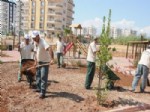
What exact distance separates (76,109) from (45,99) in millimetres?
1001

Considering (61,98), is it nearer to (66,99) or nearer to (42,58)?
(66,99)

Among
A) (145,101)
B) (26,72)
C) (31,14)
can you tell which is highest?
(31,14)

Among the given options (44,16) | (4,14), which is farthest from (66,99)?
(44,16)

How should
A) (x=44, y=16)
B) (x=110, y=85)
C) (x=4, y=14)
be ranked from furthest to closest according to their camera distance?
(x=44, y=16)
(x=110, y=85)
(x=4, y=14)

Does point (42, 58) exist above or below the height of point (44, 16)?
below

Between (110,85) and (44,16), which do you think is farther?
(44,16)

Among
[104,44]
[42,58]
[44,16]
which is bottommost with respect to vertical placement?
[42,58]

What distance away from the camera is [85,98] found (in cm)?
899

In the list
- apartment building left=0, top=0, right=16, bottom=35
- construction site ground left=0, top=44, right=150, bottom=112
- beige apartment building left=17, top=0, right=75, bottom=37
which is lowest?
construction site ground left=0, top=44, right=150, bottom=112

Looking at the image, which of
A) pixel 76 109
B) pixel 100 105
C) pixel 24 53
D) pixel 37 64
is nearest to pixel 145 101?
pixel 100 105

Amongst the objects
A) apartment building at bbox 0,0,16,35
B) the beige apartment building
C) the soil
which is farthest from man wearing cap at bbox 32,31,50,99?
the beige apartment building

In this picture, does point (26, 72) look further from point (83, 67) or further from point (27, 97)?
point (83, 67)

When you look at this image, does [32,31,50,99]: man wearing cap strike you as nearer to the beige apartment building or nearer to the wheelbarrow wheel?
the wheelbarrow wheel

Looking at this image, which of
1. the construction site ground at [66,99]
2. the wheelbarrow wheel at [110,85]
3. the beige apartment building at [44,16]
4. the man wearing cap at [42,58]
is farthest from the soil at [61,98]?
the beige apartment building at [44,16]
